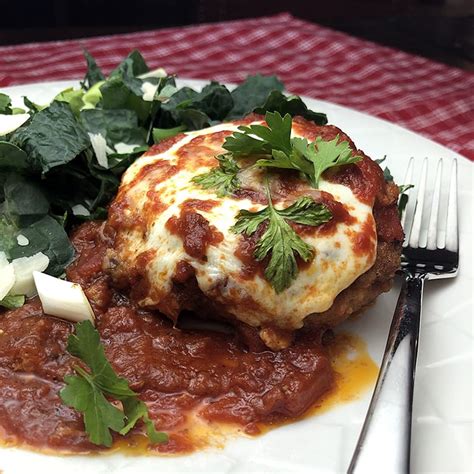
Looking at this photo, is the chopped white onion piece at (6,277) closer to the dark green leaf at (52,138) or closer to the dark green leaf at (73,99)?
the dark green leaf at (52,138)

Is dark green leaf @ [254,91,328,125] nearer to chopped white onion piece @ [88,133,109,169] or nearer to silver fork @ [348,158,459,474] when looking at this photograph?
silver fork @ [348,158,459,474]

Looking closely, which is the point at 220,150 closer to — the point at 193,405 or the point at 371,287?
the point at 371,287

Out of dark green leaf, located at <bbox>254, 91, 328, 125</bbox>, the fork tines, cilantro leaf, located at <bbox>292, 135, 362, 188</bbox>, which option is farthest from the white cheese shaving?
the fork tines

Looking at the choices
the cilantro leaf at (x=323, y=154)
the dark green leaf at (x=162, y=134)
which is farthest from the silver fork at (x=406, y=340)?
the dark green leaf at (x=162, y=134)

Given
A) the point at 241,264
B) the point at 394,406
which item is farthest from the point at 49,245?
the point at 394,406

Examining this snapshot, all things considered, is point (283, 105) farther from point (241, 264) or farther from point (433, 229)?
point (241, 264)

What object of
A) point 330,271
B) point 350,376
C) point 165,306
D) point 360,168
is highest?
point 360,168

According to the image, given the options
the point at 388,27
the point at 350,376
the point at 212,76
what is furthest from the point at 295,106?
the point at 388,27
